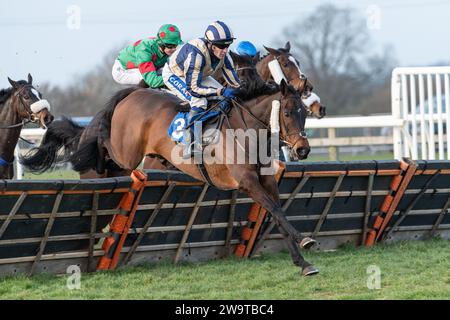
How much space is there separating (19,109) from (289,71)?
2.78 m

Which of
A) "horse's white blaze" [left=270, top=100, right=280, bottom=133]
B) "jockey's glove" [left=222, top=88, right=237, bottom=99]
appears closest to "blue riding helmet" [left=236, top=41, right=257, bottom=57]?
"jockey's glove" [left=222, top=88, right=237, bottom=99]

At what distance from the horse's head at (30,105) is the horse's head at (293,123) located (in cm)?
334

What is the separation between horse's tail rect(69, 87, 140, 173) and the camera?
8719 millimetres

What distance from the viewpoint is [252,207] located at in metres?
7.71

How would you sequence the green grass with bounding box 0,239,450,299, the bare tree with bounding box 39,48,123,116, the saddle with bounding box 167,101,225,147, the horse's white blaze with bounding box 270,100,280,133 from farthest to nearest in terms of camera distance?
the bare tree with bounding box 39,48,123,116 < the saddle with bounding box 167,101,225,147 < the horse's white blaze with bounding box 270,100,280,133 < the green grass with bounding box 0,239,450,299

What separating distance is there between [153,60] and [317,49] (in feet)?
90.1

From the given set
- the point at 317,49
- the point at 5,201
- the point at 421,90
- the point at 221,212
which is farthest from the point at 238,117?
the point at 317,49

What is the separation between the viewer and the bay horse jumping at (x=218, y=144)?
21.8 feet

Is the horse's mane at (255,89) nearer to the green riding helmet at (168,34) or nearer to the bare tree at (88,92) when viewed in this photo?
the green riding helmet at (168,34)

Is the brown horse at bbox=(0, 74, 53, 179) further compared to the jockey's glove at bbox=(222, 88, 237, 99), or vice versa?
the brown horse at bbox=(0, 74, 53, 179)

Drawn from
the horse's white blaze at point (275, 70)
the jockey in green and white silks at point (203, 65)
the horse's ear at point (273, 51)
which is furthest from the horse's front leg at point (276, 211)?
the horse's ear at point (273, 51)

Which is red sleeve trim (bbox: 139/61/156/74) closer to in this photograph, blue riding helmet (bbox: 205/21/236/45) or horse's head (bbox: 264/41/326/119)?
horse's head (bbox: 264/41/326/119)

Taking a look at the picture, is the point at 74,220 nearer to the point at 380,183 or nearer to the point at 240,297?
the point at 240,297

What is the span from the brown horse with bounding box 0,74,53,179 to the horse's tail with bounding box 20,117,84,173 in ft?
0.84
